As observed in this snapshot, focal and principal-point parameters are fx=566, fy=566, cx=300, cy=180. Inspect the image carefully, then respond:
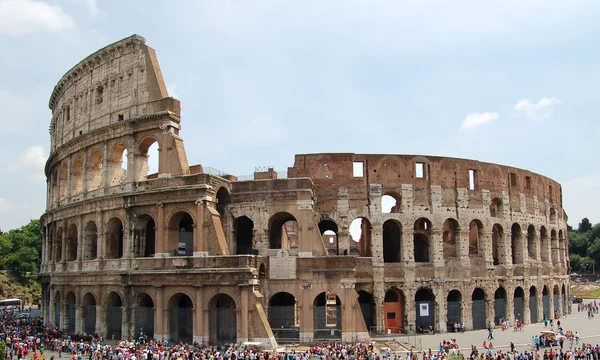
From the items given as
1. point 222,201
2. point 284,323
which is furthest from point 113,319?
point 284,323

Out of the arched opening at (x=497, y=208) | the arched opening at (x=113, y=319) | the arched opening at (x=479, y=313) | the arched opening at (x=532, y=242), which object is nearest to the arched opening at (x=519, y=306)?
the arched opening at (x=479, y=313)

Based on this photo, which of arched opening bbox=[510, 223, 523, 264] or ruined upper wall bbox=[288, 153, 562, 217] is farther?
arched opening bbox=[510, 223, 523, 264]

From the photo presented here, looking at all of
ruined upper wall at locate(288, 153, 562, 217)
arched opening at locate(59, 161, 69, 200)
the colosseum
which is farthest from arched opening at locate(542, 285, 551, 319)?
arched opening at locate(59, 161, 69, 200)

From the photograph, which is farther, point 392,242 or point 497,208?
point 497,208

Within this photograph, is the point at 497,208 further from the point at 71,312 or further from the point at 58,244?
the point at 58,244

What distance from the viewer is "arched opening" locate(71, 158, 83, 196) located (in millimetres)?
36531

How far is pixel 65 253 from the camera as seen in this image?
1415 inches

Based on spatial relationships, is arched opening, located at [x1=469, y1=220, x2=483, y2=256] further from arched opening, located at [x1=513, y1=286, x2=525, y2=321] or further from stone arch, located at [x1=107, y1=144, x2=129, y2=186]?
stone arch, located at [x1=107, y1=144, x2=129, y2=186]

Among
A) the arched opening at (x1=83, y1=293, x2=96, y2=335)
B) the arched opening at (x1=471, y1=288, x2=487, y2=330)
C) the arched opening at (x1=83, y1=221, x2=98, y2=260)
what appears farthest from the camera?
the arched opening at (x1=471, y1=288, x2=487, y2=330)

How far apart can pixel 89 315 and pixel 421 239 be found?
70.0ft

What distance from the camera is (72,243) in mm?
36812

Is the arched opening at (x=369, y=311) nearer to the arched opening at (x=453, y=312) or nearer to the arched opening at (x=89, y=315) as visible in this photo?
the arched opening at (x=453, y=312)

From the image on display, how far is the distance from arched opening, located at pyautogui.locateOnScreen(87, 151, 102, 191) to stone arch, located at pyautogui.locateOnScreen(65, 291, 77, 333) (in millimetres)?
6977

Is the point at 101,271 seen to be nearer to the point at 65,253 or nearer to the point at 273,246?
the point at 65,253
